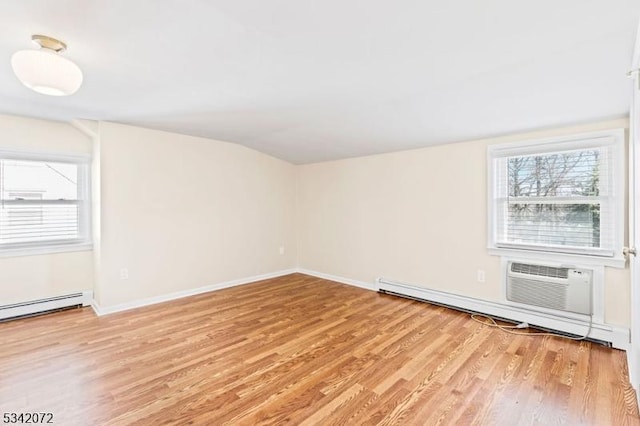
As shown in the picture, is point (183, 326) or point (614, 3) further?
point (183, 326)

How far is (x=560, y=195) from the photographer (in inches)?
113

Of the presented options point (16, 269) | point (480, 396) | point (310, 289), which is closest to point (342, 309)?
point (310, 289)

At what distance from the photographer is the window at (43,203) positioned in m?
3.10

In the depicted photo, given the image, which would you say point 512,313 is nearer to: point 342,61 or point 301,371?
point 301,371

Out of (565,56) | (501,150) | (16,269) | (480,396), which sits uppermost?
(565,56)

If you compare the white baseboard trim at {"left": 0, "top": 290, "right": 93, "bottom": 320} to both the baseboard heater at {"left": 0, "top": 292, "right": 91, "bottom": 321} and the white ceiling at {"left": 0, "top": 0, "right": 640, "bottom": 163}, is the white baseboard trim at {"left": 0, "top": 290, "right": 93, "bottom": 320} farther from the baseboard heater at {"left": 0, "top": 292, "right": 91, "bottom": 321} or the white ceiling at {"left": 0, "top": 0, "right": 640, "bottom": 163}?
the white ceiling at {"left": 0, "top": 0, "right": 640, "bottom": 163}

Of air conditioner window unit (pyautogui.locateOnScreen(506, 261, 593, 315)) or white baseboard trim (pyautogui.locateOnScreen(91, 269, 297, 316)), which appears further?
white baseboard trim (pyautogui.locateOnScreen(91, 269, 297, 316))

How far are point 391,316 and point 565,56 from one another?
102 inches

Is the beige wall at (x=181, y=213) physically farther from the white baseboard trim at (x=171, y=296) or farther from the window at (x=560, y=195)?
the window at (x=560, y=195)

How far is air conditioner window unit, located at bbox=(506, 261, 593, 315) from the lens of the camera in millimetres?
2643

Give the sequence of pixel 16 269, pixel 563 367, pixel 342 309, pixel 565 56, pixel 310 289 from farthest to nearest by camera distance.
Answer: pixel 310 289 < pixel 342 309 < pixel 16 269 < pixel 563 367 < pixel 565 56

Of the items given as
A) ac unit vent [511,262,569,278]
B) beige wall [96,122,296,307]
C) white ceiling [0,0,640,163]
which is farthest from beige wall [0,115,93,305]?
ac unit vent [511,262,569,278]

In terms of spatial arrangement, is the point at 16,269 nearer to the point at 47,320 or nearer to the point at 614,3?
the point at 47,320

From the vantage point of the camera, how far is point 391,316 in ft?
10.5
